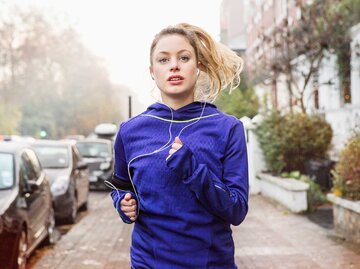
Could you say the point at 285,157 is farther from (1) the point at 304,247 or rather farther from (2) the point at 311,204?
(1) the point at 304,247

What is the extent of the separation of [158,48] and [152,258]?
811 mm

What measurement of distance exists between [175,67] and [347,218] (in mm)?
Answer: 7063

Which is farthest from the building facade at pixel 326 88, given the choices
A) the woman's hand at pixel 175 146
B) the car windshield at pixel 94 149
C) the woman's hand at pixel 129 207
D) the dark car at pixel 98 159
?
the woman's hand at pixel 175 146

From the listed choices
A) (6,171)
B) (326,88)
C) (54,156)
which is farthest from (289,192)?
(326,88)

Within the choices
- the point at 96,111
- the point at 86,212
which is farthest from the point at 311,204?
the point at 96,111

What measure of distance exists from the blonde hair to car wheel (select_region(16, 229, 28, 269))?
15.5 feet

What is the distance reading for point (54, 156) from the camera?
13.8 meters

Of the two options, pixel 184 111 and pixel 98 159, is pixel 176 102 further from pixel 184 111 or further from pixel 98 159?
pixel 98 159

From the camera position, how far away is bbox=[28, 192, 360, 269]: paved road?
7.85 metres

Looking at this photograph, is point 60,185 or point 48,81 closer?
point 60,185

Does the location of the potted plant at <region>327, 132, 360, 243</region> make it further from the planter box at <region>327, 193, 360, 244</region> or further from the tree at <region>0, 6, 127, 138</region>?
the tree at <region>0, 6, 127, 138</region>

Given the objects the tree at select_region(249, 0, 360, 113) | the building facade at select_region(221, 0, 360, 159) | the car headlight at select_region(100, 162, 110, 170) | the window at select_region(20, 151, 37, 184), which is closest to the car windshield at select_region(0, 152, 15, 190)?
the window at select_region(20, 151, 37, 184)

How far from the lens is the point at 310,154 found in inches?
634

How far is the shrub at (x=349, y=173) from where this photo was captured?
913 centimetres
